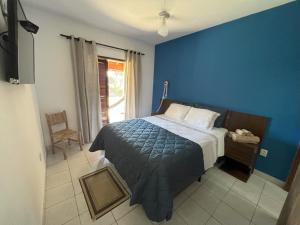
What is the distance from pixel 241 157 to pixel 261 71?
1.34 meters

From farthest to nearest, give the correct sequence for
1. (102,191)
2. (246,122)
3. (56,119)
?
(56,119) < (246,122) < (102,191)

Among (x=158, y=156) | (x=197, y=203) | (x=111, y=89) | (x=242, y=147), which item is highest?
(x=111, y=89)

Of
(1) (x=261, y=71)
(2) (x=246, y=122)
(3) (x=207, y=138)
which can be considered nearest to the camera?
(3) (x=207, y=138)

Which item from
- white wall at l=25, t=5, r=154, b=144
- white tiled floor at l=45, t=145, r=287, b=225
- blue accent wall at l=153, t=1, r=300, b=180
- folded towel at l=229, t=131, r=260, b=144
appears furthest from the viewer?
white wall at l=25, t=5, r=154, b=144

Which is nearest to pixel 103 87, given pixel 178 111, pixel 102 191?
pixel 178 111

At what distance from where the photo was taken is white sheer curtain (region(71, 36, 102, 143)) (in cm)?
254

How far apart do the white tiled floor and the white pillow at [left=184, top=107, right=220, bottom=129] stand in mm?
791

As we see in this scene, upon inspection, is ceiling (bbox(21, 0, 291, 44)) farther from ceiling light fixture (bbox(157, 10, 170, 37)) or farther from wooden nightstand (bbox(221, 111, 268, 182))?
wooden nightstand (bbox(221, 111, 268, 182))

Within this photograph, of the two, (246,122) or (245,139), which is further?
(246,122)

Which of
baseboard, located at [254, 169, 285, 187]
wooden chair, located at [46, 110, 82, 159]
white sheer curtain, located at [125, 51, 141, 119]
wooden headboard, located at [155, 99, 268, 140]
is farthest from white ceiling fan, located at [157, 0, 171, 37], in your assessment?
baseboard, located at [254, 169, 285, 187]

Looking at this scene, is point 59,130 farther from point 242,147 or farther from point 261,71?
point 261,71

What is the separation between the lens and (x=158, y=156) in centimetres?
142

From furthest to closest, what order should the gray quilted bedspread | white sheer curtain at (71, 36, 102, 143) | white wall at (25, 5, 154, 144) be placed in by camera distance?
1. white sheer curtain at (71, 36, 102, 143)
2. white wall at (25, 5, 154, 144)
3. the gray quilted bedspread

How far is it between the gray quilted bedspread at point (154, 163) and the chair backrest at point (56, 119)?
1.06 metres
